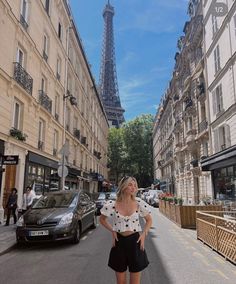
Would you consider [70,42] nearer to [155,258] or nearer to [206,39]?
[206,39]

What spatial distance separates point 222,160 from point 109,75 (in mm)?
117557

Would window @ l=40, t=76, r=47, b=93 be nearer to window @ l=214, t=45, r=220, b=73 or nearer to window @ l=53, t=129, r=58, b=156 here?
window @ l=53, t=129, r=58, b=156

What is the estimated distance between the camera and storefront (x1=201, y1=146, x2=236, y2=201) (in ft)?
59.1

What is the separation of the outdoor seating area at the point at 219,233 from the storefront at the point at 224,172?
26.4ft

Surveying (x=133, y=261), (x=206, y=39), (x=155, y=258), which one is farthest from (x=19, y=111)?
(x=206, y=39)

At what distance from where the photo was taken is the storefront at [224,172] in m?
18.0

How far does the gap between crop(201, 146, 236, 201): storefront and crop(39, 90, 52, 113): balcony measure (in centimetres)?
1169

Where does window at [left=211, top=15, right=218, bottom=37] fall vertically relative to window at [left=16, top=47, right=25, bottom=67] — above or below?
above

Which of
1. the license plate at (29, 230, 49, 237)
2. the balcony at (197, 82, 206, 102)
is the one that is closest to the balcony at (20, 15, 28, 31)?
the license plate at (29, 230, 49, 237)

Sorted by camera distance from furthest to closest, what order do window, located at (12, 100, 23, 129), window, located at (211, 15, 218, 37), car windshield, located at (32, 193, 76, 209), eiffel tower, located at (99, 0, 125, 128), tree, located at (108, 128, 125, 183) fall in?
1. eiffel tower, located at (99, 0, 125, 128)
2. tree, located at (108, 128, 125, 183)
3. window, located at (211, 15, 218, 37)
4. window, located at (12, 100, 23, 129)
5. car windshield, located at (32, 193, 76, 209)

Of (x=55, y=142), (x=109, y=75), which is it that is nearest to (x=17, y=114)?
(x=55, y=142)

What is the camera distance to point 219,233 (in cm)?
796

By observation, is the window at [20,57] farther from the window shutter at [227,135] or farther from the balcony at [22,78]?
the window shutter at [227,135]

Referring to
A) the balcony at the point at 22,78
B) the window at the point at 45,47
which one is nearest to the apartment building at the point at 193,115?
the window at the point at 45,47
